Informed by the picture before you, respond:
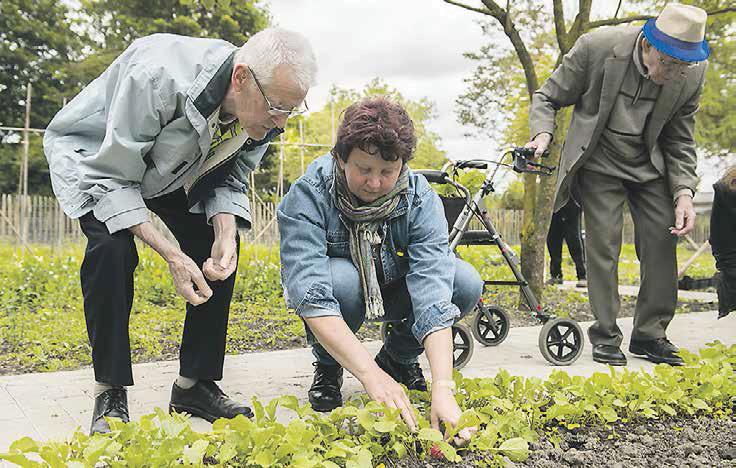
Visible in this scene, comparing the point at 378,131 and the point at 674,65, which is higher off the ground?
the point at 674,65

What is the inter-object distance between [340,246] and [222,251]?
43 cm

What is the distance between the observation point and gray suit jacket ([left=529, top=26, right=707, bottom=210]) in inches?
153

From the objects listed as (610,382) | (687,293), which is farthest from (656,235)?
(687,293)

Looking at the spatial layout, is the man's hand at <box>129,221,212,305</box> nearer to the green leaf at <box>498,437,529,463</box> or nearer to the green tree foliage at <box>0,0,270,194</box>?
the green leaf at <box>498,437,529,463</box>

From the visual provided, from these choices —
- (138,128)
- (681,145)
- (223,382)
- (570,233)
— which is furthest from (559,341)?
(570,233)

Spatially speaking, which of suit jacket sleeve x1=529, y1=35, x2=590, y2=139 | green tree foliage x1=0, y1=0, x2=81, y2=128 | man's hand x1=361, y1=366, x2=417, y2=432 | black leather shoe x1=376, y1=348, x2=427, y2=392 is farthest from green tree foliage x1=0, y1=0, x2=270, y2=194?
man's hand x1=361, y1=366, x2=417, y2=432

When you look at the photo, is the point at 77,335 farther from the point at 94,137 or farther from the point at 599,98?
the point at 599,98

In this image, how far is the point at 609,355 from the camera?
3965 millimetres

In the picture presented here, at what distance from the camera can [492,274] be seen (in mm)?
8562

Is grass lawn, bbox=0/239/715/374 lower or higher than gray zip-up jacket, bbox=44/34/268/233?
lower

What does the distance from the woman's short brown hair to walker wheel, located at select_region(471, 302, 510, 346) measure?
195cm

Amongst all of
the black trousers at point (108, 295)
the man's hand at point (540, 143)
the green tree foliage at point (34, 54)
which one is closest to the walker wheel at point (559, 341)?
the man's hand at point (540, 143)

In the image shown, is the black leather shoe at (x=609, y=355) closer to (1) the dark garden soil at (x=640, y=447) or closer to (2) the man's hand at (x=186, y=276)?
(1) the dark garden soil at (x=640, y=447)

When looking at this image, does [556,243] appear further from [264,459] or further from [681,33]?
[264,459]
